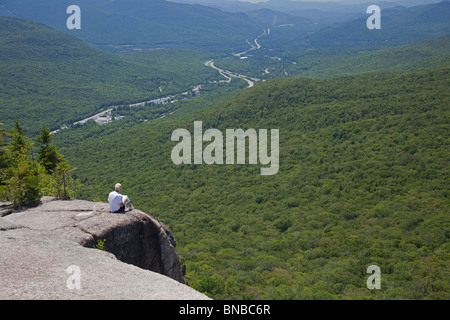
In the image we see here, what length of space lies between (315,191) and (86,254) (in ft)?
135

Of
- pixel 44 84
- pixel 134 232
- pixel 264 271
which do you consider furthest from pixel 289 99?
pixel 44 84

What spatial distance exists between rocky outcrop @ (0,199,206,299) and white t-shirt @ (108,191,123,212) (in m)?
0.45

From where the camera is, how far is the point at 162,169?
253 feet

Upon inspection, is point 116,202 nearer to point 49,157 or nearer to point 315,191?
point 49,157

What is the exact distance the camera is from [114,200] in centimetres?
1708

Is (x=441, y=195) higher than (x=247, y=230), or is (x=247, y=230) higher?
(x=441, y=195)

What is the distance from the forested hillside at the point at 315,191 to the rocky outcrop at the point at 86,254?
28.2ft

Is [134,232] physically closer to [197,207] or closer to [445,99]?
[197,207]

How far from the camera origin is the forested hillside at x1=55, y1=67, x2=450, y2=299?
26000 millimetres

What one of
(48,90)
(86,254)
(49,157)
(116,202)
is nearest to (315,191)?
(49,157)

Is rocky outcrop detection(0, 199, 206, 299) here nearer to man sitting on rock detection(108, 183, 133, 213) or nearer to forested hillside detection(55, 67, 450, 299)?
man sitting on rock detection(108, 183, 133, 213)

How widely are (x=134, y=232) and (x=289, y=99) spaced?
85920 millimetres
